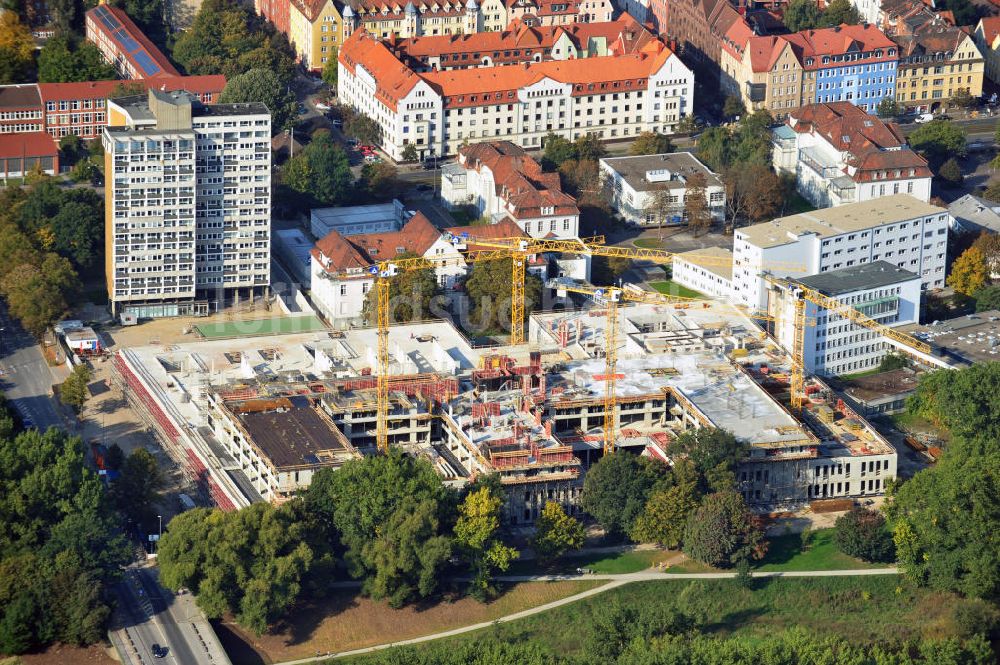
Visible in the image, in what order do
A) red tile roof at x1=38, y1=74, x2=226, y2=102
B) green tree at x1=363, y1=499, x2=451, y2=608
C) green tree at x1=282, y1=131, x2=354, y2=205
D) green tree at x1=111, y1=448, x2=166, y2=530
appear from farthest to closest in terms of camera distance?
1. red tile roof at x1=38, y1=74, x2=226, y2=102
2. green tree at x1=282, y1=131, x2=354, y2=205
3. green tree at x1=111, y1=448, x2=166, y2=530
4. green tree at x1=363, y1=499, x2=451, y2=608

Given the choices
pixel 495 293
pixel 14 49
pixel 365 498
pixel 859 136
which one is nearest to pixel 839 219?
pixel 859 136

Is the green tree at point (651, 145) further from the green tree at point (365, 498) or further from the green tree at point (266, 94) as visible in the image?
the green tree at point (365, 498)

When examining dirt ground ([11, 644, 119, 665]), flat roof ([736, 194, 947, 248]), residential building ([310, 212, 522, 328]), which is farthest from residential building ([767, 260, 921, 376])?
dirt ground ([11, 644, 119, 665])

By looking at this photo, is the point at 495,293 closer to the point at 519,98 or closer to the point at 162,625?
the point at 519,98

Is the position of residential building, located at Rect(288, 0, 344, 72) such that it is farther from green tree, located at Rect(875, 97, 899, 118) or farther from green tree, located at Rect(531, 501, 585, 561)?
green tree, located at Rect(531, 501, 585, 561)

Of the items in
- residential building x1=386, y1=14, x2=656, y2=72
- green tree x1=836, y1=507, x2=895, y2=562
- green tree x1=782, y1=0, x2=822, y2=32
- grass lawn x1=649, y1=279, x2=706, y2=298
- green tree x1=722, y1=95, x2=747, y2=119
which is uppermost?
green tree x1=782, y1=0, x2=822, y2=32

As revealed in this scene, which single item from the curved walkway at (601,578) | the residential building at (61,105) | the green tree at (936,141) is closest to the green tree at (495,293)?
the curved walkway at (601,578)

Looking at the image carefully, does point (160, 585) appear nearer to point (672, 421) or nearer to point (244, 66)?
point (672, 421)
